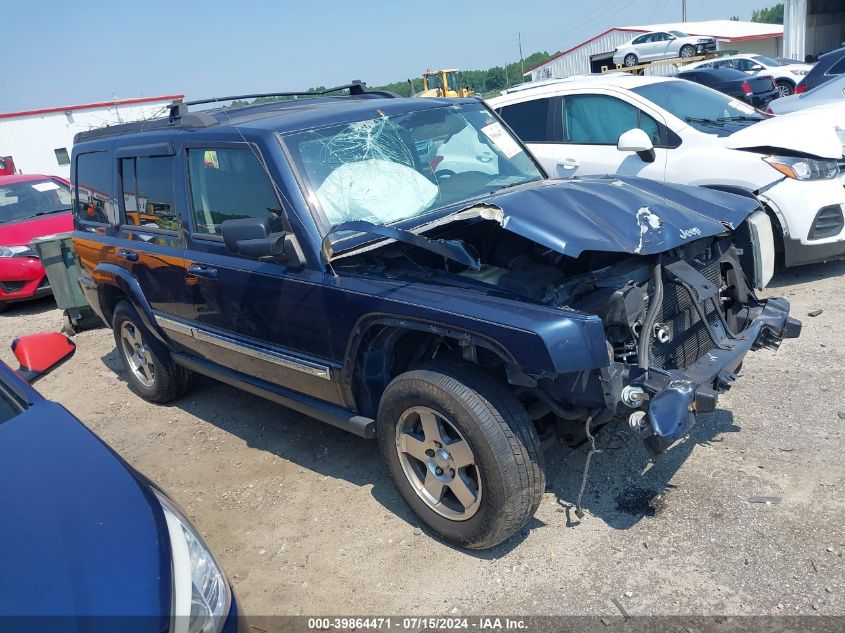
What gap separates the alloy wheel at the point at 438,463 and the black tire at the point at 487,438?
0.14 feet

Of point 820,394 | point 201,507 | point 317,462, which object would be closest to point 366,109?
point 317,462

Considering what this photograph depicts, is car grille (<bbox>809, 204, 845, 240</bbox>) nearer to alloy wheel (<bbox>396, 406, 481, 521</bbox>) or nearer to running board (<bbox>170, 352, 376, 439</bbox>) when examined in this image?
alloy wheel (<bbox>396, 406, 481, 521</bbox>)

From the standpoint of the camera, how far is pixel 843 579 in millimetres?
2791

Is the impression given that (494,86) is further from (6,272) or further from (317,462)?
(317,462)

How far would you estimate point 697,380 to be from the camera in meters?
3.11

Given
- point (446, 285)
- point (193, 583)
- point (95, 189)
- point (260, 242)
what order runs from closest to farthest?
point (193, 583)
point (446, 285)
point (260, 242)
point (95, 189)

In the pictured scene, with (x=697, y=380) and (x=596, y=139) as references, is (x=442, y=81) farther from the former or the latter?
(x=697, y=380)

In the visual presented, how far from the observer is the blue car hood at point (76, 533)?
1958 millimetres

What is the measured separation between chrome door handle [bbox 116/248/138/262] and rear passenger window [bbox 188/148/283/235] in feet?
2.70

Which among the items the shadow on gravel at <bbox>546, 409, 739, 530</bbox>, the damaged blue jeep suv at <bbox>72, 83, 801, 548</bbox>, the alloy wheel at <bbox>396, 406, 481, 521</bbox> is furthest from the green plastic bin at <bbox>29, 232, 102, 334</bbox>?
the shadow on gravel at <bbox>546, 409, 739, 530</bbox>

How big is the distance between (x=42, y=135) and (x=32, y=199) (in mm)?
22550

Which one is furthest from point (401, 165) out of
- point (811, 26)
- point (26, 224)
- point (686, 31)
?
point (686, 31)

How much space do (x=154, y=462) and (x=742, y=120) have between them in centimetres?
605

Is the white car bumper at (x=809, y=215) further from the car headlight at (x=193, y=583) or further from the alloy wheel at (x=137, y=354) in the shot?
the car headlight at (x=193, y=583)
